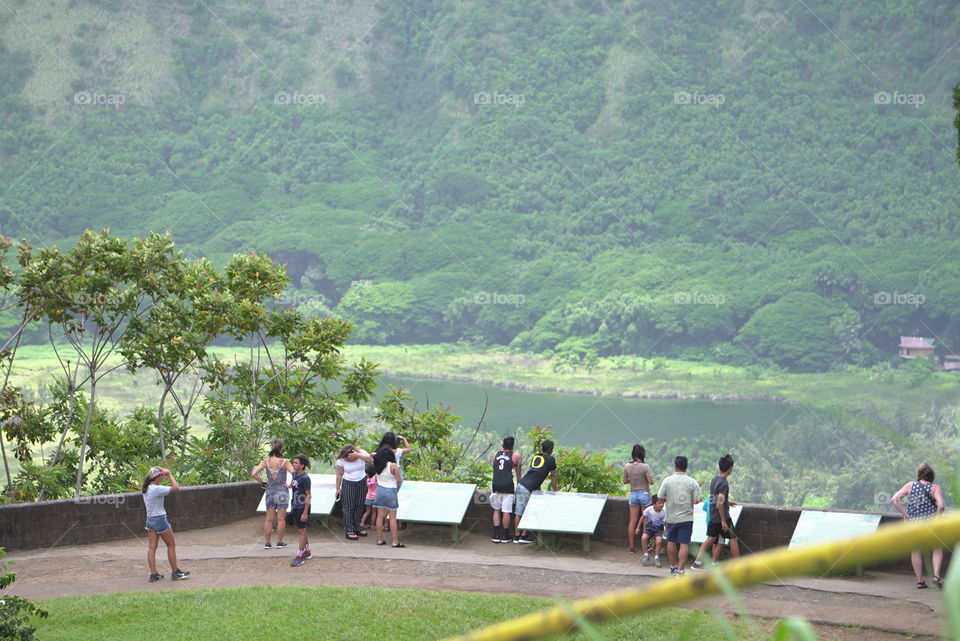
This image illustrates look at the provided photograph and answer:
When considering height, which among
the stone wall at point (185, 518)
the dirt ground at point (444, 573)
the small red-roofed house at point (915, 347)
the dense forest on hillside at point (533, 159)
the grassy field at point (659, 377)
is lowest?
the dirt ground at point (444, 573)

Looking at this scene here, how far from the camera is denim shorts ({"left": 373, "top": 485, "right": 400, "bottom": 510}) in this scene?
12.8m

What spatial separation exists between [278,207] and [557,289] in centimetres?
3489

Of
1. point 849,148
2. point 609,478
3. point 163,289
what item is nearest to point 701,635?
point 609,478

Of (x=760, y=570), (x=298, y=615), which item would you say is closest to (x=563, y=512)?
(x=298, y=615)

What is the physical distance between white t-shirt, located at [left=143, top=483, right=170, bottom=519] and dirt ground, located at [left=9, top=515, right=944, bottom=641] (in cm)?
75

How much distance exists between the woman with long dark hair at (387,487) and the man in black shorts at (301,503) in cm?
76

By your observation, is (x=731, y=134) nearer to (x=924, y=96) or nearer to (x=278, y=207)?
(x=924, y=96)

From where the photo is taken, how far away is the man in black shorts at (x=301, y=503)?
12164mm

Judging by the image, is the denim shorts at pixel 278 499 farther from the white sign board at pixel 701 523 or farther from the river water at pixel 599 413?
the river water at pixel 599 413

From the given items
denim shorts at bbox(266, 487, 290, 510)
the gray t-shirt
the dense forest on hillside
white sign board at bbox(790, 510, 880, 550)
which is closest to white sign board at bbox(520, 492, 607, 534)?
the gray t-shirt

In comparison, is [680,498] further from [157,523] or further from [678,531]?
[157,523]

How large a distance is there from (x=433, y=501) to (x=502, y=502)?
2.58ft

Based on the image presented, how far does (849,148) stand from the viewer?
14462cm

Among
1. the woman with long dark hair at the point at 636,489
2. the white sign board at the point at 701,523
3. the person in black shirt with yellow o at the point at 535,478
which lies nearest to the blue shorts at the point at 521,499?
the person in black shirt with yellow o at the point at 535,478
